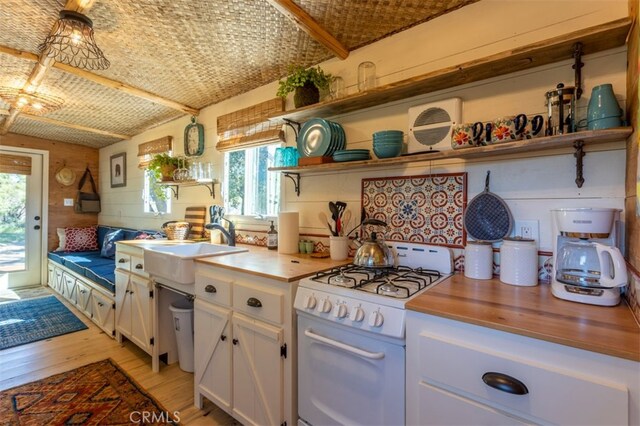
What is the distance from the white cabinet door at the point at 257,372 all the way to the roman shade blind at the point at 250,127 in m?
1.41

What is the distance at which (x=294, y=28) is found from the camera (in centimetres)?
180

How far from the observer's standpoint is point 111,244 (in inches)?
153

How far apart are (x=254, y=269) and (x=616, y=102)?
5.28 feet

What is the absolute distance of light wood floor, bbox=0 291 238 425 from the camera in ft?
6.05

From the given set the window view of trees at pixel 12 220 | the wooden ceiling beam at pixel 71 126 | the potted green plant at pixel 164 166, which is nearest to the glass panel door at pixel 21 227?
the window view of trees at pixel 12 220

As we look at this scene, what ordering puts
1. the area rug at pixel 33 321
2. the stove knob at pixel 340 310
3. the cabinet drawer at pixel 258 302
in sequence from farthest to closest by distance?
the area rug at pixel 33 321 < the cabinet drawer at pixel 258 302 < the stove knob at pixel 340 310

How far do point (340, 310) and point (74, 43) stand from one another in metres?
2.22

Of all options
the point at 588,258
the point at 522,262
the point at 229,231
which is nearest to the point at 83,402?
the point at 229,231

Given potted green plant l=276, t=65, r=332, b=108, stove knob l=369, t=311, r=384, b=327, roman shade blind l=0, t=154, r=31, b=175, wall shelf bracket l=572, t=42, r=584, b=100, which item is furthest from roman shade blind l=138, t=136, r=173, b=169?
wall shelf bracket l=572, t=42, r=584, b=100

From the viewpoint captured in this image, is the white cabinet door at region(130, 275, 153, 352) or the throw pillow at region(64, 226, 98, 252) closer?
the white cabinet door at region(130, 275, 153, 352)

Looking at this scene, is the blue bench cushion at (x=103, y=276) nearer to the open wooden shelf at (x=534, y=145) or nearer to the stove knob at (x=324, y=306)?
the stove knob at (x=324, y=306)

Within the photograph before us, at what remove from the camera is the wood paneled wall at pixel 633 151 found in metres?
0.96

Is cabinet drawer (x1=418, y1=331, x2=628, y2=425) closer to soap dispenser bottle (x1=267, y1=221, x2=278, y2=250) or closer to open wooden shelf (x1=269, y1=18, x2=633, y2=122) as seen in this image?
open wooden shelf (x1=269, y1=18, x2=633, y2=122)

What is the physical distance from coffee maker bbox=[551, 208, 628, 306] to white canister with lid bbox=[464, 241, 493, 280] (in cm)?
25
